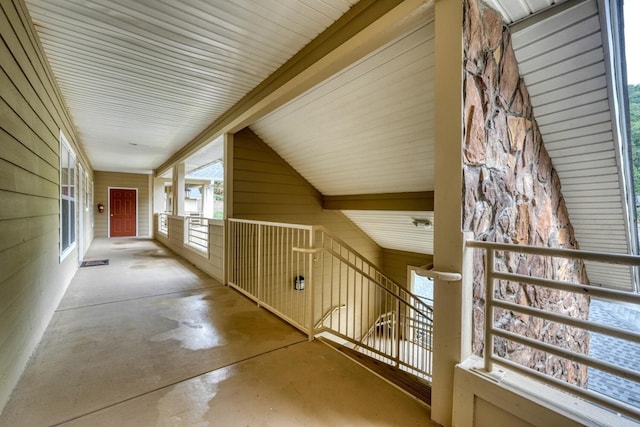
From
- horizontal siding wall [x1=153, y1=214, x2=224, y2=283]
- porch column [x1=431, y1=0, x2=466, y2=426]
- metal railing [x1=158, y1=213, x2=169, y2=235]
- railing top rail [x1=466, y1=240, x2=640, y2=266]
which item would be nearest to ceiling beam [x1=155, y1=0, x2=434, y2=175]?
porch column [x1=431, y1=0, x2=466, y2=426]

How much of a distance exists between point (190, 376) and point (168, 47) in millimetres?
2782

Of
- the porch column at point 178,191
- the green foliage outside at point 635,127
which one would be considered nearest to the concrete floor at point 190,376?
the green foliage outside at point 635,127

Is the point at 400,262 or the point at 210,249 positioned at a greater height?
the point at 210,249

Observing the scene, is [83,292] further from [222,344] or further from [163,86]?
[163,86]

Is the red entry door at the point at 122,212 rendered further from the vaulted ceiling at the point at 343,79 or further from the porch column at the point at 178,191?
the vaulted ceiling at the point at 343,79

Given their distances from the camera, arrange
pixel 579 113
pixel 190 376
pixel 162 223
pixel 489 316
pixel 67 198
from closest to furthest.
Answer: pixel 489 316 < pixel 190 376 < pixel 579 113 < pixel 67 198 < pixel 162 223

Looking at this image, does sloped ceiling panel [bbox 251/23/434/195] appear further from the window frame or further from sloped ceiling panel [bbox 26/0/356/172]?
the window frame

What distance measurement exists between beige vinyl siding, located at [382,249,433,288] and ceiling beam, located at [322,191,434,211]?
216 cm

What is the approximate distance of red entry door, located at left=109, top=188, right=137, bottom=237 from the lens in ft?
34.9

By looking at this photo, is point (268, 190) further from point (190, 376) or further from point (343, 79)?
point (190, 376)

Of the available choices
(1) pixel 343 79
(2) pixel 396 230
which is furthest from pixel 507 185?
(2) pixel 396 230

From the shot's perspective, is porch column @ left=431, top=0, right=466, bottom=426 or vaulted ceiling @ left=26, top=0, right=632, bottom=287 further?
vaulted ceiling @ left=26, top=0, right=632, bottom=287

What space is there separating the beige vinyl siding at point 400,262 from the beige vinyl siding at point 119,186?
9.45 m

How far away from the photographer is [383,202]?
454 cm
